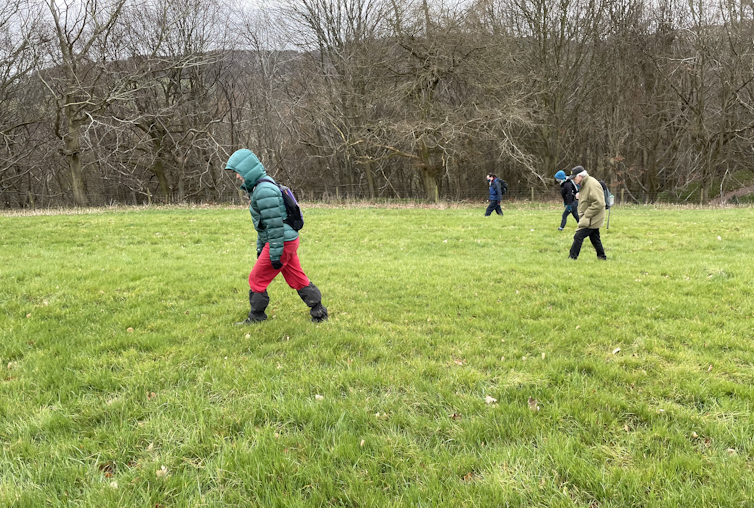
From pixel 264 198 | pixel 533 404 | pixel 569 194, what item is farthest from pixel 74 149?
pixel 533 404

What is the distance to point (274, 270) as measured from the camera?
470 centimetres

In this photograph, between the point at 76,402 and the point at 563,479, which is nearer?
the point at 563,479

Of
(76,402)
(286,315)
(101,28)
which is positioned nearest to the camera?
(76,402)

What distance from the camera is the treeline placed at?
2133 centimetres

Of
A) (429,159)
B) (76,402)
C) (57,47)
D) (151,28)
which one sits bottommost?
(76,402)

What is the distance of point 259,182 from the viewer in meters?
4.41

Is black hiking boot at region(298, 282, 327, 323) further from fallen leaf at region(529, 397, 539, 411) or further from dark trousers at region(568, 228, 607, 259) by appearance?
dark trousers at region(568, 228, 607, 259)

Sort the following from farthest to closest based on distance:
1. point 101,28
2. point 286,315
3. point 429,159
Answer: point 429,159 → point 101,28 → point 286,315

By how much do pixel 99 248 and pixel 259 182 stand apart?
26.6 feet

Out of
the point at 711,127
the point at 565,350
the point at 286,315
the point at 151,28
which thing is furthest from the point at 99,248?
the point at 711,127

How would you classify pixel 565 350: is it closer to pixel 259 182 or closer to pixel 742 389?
pixel 742 389

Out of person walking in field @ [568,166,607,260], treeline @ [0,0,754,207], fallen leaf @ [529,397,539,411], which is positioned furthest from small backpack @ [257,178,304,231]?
treeline @ [0,0,754,207]

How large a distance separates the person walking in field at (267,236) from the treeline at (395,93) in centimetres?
1786

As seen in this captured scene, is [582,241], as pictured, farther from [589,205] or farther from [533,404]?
[533,404]
